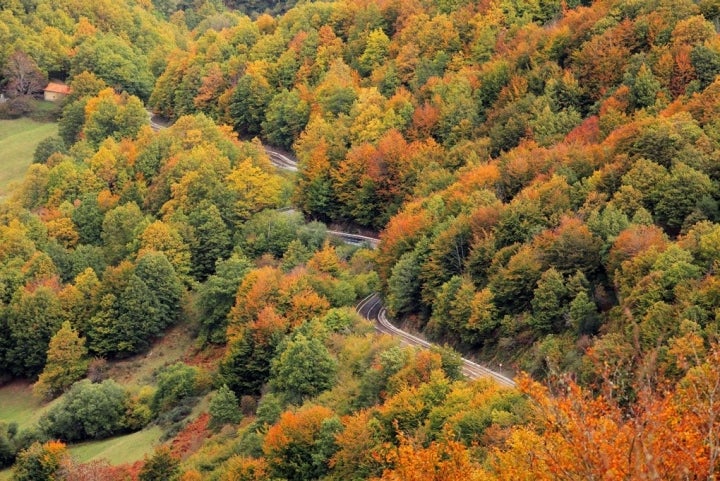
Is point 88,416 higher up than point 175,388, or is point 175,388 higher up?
point 175,388

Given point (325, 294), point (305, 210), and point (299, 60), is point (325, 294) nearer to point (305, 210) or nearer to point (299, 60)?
point (305, 210)

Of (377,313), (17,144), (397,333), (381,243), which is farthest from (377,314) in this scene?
(17,144)

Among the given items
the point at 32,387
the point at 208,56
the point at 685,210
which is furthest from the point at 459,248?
the point at 208,56

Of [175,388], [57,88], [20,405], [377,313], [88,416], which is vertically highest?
[377,313]

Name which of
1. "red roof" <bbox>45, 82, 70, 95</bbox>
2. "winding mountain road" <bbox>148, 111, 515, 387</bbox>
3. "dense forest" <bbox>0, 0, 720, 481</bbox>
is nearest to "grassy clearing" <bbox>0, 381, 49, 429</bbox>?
"dense forest" <bbox>0, 0, 720, 481</bbox>

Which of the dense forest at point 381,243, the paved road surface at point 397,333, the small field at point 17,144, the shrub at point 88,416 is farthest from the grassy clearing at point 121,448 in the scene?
the small field at point 17,144

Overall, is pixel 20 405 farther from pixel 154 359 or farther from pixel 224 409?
pixel 224 409

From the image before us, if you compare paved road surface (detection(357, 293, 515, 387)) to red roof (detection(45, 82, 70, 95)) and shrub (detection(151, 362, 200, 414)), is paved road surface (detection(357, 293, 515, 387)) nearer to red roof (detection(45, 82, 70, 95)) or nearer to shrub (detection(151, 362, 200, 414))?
shrub (detection(151, 362, 200, 414))
